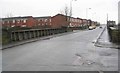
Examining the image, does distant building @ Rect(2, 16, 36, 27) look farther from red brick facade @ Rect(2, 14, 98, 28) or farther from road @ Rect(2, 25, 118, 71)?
road @ Rect(2, 25, 118, 71)

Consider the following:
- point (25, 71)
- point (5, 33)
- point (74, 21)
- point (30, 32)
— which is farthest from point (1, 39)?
Result: point (74, 21)

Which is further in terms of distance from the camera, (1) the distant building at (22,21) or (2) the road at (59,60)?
→ (1) the distant building at (22,21)

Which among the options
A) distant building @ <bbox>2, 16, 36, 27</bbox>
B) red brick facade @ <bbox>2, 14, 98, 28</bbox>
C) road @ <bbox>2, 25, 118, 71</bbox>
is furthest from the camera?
red brick facade @ <bbox>2, 14, 98, 28</bbox>

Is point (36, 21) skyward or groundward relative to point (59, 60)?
skyward

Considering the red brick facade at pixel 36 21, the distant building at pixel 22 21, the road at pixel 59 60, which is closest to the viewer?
the road at pixel 59 60

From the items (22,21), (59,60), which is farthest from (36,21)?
(59,60)

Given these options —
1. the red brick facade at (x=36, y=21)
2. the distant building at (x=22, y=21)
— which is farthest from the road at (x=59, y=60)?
the distant building at (x=22, y=21)

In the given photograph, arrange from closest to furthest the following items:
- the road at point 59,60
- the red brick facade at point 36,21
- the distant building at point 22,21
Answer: the road at point 59,60 < the distant building at point 22,21 < the red brick facade at point 36,21

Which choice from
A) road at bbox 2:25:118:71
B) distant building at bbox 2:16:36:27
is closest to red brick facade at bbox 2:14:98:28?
distant building at bbox 2:16:36:27

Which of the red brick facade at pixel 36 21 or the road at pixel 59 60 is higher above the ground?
the red brick facade at pixel 36 21

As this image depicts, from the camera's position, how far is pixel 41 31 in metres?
38.8

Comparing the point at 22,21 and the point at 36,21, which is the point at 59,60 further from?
the point at 36,21

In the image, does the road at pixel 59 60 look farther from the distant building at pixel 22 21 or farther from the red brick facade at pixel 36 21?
the distant building at pixel 22 21

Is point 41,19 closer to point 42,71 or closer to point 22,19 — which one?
point 22,19
